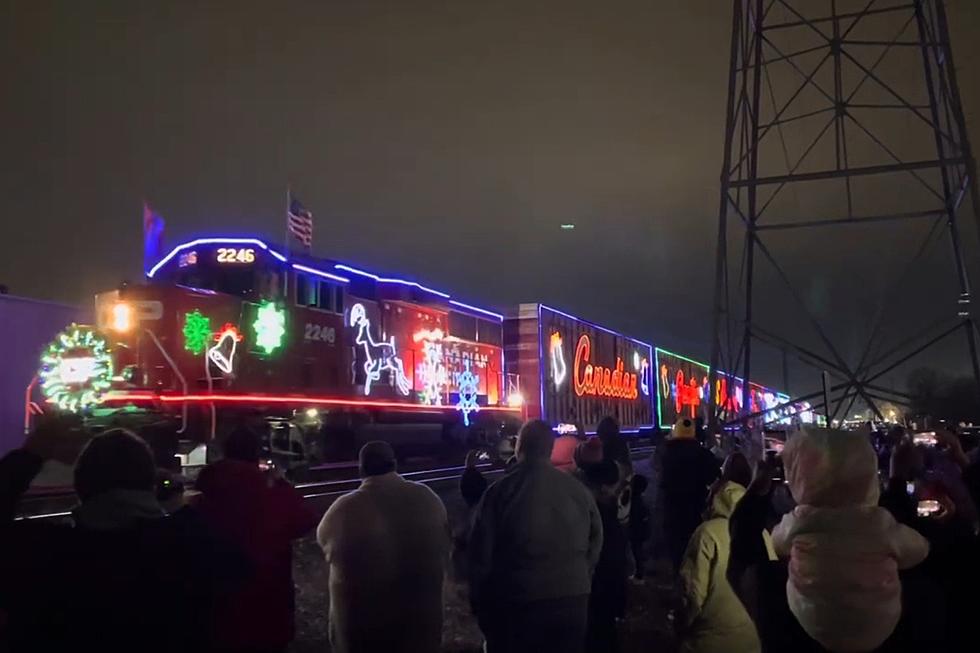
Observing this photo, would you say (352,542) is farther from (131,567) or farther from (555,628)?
(131,567)

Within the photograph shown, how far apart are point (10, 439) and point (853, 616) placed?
16.2m

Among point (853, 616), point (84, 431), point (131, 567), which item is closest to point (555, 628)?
point (853, 616)

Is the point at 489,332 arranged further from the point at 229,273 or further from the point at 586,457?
the point at 586,457

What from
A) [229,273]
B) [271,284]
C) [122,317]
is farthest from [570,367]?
[122,317]

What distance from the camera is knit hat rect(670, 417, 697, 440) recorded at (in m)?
7.53

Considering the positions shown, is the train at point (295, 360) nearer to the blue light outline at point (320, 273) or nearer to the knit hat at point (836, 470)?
the blue light outline at point (320, 273)

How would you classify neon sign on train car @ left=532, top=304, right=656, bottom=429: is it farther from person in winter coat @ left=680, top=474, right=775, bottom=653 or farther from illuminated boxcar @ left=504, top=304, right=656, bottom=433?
person in winter coat @ left=680, top=474, right=775, bottom=653

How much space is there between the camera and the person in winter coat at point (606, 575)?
5.40 metres

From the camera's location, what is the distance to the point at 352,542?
4180mm

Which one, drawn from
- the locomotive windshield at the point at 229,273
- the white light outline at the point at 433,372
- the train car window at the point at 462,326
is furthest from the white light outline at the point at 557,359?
the locomotive windshield at the point at 229,273

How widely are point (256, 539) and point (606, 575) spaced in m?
2.41

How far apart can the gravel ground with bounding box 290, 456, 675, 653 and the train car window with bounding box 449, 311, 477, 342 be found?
445 inches

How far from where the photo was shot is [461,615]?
7438 millimetres

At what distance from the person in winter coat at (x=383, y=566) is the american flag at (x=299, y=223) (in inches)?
504
